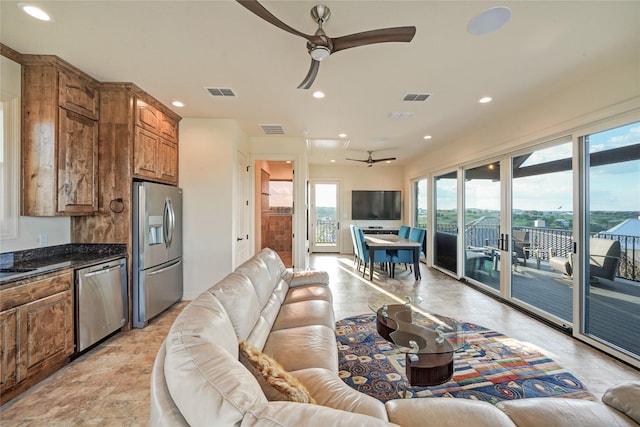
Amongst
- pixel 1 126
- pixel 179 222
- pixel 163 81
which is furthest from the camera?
pixel 179 222

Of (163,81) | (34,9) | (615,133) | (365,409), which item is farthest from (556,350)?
(34,9)

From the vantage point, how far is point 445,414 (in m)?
1.06

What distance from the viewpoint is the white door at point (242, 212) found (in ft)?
14.0

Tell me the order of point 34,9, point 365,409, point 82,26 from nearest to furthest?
point 365,409 → point 34,9 → point 82,26

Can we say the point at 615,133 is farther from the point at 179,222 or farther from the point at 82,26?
the point at 179,222

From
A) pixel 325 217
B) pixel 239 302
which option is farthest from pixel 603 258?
pixel 325 217

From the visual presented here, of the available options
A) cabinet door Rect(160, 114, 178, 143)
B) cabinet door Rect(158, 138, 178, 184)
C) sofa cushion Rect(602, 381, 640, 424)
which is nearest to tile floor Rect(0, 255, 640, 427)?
sofa cushion Rect(602, 381, 640, 424)

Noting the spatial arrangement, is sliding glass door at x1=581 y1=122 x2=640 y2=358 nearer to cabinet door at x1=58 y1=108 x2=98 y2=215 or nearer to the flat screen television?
cabinet door at x1=58 y1=108 x2=98 y2=215

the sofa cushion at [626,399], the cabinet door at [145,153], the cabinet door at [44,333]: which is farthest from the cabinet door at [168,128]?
the sofa cushion at [626,399]

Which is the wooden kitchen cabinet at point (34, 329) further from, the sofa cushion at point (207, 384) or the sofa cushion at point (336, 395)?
the sofa cushion at point (336, 395)

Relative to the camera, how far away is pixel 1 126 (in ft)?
7.54

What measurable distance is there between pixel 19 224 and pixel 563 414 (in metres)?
4.17

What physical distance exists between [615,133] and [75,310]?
5328mm

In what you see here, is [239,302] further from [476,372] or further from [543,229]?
[543,229]
